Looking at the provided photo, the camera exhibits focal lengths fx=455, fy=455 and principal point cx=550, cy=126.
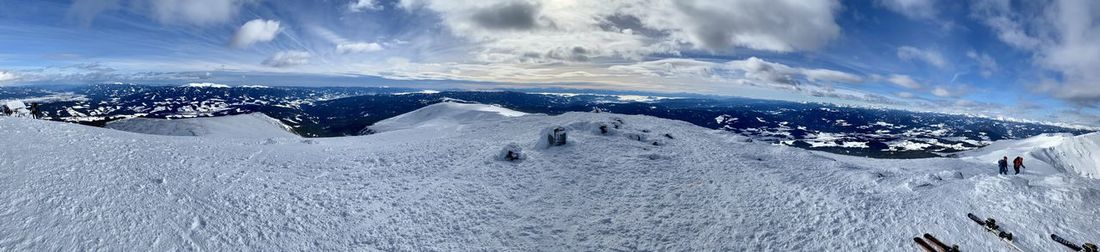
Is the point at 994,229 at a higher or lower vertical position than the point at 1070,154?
higher

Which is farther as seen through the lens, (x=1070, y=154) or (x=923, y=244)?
(x=1070, y=154)

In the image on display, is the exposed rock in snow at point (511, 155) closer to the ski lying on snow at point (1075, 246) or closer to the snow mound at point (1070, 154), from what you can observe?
the ski lying on snow at point (1075, 246)

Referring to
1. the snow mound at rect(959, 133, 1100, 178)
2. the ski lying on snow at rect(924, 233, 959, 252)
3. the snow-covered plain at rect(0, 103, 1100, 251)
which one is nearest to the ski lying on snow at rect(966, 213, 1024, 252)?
the snow-covered plain at rect(0, 103, 1100, 251)

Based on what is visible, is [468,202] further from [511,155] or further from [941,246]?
[941,246]

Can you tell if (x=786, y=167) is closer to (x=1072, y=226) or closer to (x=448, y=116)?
(x=1072, y=226)

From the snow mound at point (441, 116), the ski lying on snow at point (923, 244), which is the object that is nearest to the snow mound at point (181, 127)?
the snow mound at point (441, 116)

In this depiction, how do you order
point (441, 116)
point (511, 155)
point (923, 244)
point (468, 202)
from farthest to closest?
point (441, 116)
point (511, 155)
point (468, 202)
point (923, 244)

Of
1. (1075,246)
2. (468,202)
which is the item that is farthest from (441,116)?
(1075,246)

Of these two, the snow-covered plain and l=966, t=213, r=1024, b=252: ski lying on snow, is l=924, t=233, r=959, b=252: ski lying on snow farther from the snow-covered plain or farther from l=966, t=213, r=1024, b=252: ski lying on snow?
l=966, t=213, r=1024, b=252: ski lying on snow
